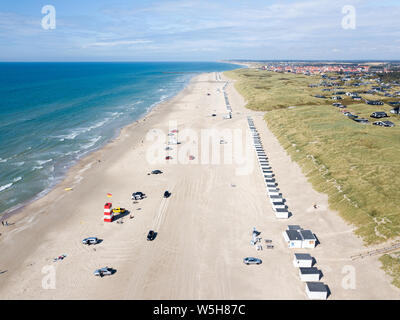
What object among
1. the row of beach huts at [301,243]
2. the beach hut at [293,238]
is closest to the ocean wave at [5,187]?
the row of beach huts at [301,243]

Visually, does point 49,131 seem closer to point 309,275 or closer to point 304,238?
point 304,238

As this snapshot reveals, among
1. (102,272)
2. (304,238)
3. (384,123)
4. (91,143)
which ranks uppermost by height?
(384,123)

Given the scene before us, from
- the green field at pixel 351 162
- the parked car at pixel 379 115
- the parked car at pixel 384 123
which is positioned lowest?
the green field at pixel 351 162

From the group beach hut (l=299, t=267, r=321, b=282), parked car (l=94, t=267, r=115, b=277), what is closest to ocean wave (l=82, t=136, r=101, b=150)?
parked car (l=94, t=267, r=115, b=277)

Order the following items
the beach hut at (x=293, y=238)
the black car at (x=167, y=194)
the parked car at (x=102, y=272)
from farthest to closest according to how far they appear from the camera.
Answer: the black car at (x=167, y=194) < the beach hut at (x=293, y=238) < the parked car at (x=102, y=272)

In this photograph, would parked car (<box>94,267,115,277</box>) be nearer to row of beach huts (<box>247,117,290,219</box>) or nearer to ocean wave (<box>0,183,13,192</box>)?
row of beach huts (<box>247,117,290,219</box>)

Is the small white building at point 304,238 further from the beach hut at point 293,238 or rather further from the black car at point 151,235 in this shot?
the black car at point 151,235

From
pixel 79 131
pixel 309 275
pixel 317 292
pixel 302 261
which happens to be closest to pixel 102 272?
pixel 302 261
